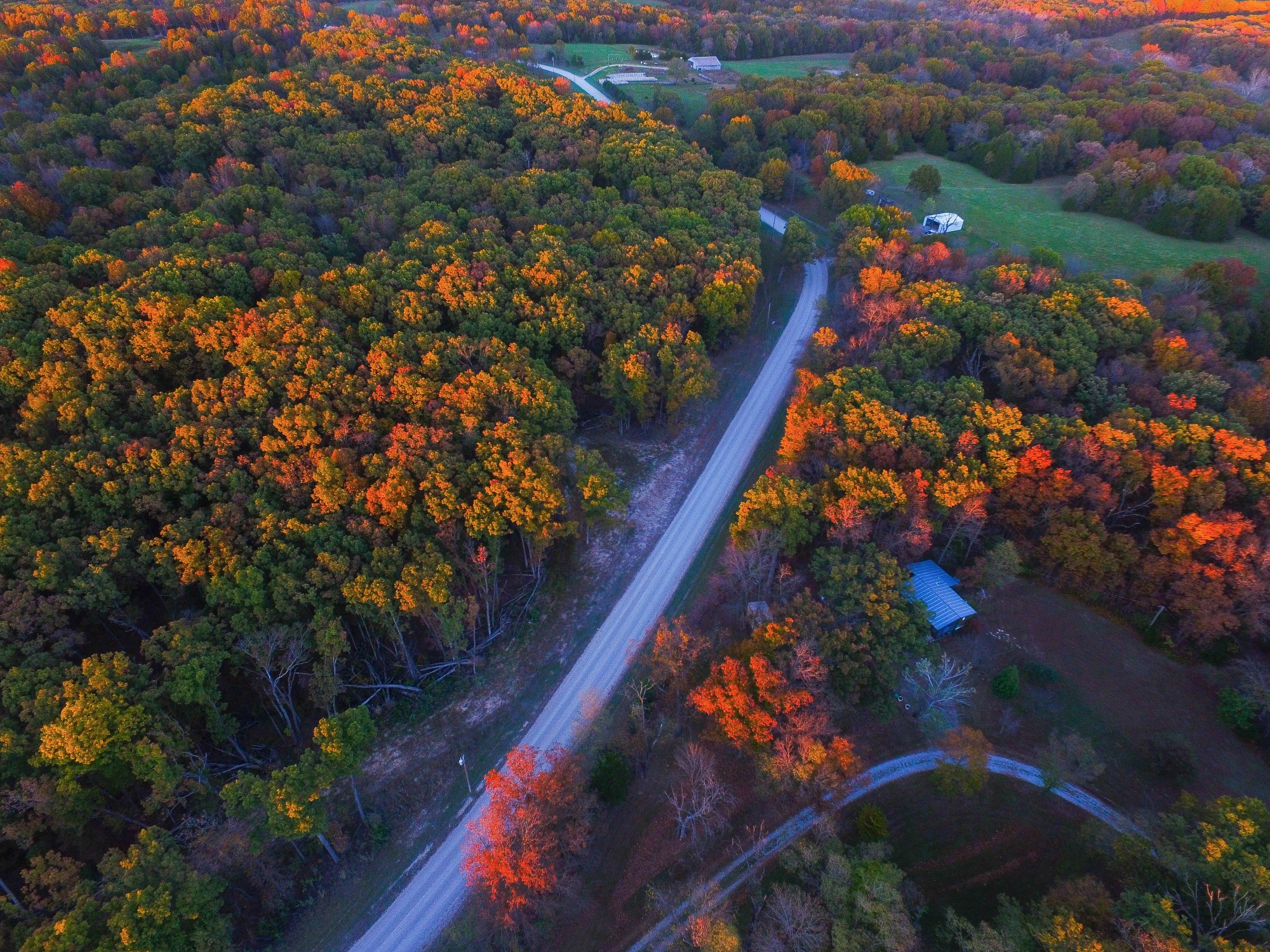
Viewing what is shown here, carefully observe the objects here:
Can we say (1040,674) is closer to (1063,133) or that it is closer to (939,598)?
(939,598)

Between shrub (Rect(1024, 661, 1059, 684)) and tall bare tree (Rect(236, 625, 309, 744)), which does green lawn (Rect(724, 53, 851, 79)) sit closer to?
shrub (Rect(1024, 661, 1059, 684))

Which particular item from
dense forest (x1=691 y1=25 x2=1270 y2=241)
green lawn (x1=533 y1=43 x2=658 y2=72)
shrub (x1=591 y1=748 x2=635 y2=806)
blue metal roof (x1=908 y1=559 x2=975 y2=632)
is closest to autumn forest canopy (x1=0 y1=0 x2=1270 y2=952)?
shrub (x1=591 y1=748 x2=635 y2=806)

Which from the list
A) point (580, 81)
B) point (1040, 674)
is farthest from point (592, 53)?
point (1040, 674)

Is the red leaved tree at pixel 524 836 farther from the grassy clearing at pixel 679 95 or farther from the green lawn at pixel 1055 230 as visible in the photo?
the grassy clearing at pixel 679 95

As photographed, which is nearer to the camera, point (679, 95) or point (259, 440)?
point (259, 440)

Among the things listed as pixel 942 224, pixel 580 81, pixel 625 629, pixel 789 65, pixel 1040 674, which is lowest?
pixel 1040 674

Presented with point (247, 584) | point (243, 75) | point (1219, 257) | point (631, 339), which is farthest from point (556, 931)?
point (243, 75)

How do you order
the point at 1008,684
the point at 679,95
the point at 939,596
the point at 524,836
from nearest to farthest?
the point at 524,836 → the point at 1008,684 → the point at 939,596 → the point at 679,95

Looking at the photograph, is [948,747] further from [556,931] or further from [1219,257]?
[1219,257]
